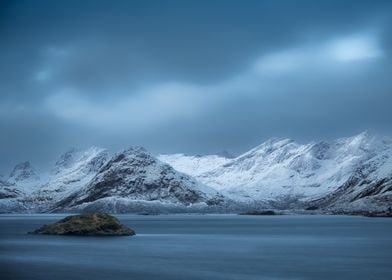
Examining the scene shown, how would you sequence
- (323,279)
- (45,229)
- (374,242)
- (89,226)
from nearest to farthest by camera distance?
(323,279)
(374,242)
(89,226)
(45,229)

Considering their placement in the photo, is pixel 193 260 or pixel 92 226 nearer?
pixel 193 260

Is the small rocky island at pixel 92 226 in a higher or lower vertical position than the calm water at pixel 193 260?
higher

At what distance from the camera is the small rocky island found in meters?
162

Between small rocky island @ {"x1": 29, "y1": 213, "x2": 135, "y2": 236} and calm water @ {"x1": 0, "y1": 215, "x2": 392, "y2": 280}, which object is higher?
small rocky island @ {"x1": 29, "y1": 213, "x2": 135, "y2": 236}

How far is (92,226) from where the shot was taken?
160875mm

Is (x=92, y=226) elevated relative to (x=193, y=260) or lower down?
elevated

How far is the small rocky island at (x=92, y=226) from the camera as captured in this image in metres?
162

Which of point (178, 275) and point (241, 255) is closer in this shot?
point (178, 275)

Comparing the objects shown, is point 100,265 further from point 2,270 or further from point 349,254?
point 349,254

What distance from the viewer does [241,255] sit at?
10956 cm

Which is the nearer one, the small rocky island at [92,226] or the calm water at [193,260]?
the calm water at [193,260]

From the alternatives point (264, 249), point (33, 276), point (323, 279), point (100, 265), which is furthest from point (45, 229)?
point (323, 279)

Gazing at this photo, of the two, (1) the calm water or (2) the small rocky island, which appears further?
(2) the small rocky island

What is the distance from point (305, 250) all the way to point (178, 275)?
4599 cm
